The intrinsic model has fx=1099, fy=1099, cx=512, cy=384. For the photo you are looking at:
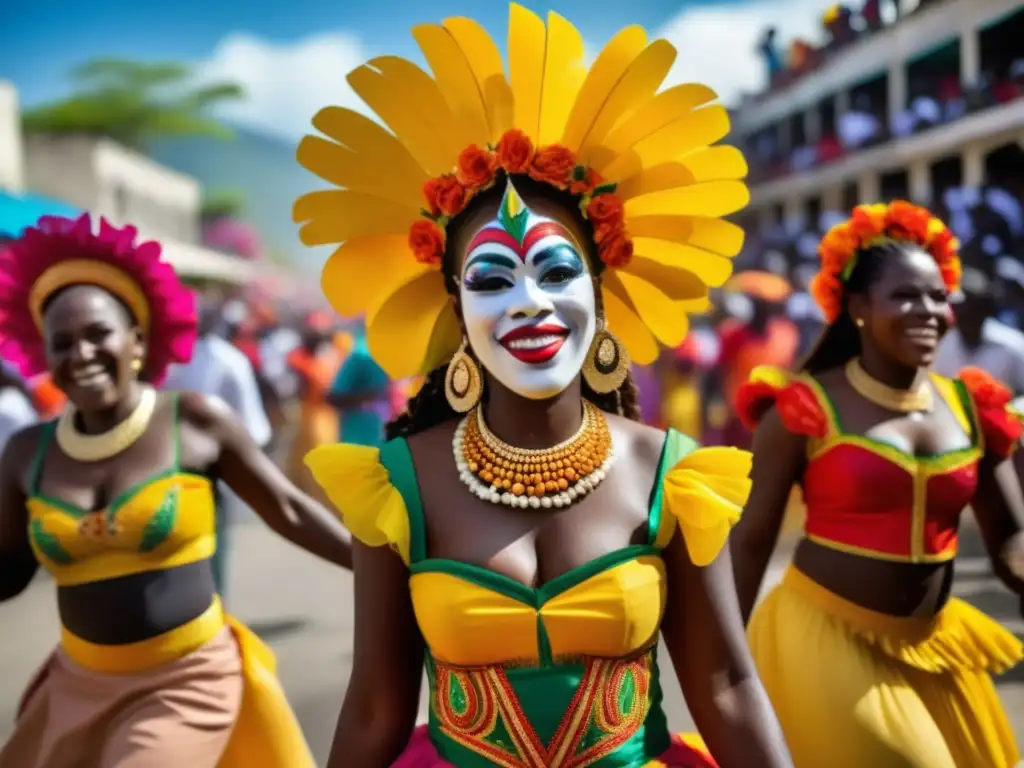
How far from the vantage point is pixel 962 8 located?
23.5 metres

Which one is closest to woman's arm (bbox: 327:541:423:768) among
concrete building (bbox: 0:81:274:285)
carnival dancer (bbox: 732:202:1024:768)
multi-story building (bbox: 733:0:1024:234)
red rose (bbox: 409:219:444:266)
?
red rose (bbox: 409:219:444:266)

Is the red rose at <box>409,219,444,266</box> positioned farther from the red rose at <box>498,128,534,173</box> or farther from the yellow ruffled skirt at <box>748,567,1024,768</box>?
the yellow ruffled skirt at <box>748,567,1024,768</box>

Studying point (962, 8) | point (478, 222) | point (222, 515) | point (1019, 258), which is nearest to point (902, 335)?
point (478, 222)

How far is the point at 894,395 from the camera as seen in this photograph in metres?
3.26

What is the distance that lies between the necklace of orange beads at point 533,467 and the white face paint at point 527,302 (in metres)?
0.12

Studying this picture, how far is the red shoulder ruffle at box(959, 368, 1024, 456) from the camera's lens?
10.7ft

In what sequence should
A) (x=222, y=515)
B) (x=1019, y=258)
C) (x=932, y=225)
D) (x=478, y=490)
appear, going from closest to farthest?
(x=478, y=490) → (x=932, y=225) → (x=222, y=515) → (x=1019, y=258)

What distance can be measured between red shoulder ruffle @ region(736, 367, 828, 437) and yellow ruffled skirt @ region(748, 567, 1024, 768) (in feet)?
1.58

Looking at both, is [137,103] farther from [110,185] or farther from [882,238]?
[882,238]

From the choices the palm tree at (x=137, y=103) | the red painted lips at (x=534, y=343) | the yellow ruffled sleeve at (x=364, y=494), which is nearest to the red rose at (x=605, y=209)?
the red painted lips at (x=534, y=343)

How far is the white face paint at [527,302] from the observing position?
2.13 m

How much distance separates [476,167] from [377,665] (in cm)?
99

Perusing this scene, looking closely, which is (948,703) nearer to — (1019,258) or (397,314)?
(397,314)

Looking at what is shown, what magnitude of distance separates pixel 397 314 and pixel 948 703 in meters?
1.98
